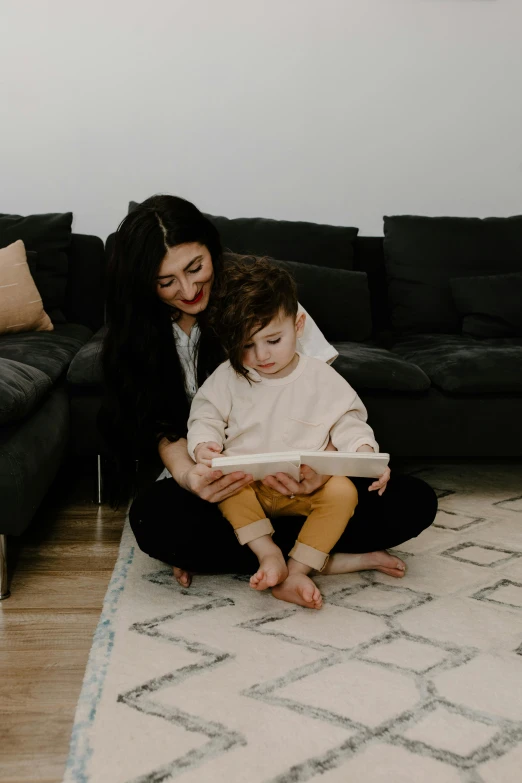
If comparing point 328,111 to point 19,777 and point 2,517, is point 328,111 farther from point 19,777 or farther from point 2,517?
point 19,777

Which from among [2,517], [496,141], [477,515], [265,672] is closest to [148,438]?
[2,517]

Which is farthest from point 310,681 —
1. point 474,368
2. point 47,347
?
point 47,347

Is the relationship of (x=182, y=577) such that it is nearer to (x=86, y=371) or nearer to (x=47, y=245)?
(x=86, y=371)

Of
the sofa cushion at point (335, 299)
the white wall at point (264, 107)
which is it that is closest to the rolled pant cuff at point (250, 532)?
the sofa cushion at point (335, 299)

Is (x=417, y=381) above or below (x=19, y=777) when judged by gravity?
above

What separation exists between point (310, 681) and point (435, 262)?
195cm

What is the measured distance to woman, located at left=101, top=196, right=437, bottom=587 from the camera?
1.62 metres

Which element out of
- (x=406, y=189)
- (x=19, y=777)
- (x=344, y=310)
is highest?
(x=406, y=189)

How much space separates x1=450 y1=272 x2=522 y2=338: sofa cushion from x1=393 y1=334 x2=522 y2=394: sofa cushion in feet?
0.80

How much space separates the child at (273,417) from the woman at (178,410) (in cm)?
6

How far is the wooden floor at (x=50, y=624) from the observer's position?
1106mm

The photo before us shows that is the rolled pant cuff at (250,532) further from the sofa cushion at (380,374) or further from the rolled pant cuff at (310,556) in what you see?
the sofa cushion at (380,374)

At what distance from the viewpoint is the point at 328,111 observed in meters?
3.16

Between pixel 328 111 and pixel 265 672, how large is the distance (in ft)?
8.06
